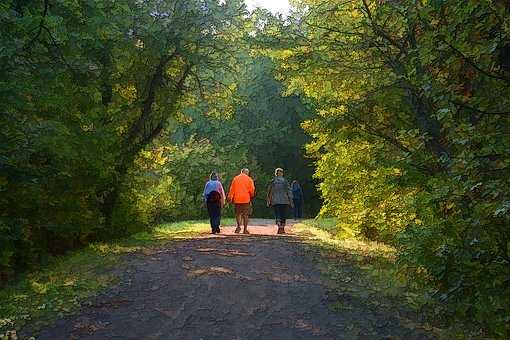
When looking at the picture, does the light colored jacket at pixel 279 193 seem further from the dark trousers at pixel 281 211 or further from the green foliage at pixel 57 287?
the green foliage at pixel 57 287

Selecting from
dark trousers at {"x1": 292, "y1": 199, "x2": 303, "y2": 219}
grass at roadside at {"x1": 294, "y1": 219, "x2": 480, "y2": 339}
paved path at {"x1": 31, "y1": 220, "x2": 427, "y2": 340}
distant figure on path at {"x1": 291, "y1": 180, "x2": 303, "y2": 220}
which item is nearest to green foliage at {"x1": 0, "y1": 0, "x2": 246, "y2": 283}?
paved path at {"x1": 31, "y1": 220, "x2": 427, "y2": 340}

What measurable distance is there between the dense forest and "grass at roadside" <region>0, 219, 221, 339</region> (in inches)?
26.4

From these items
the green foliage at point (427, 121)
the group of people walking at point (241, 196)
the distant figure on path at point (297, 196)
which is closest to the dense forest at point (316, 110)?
the green foliage at point (427, 121)

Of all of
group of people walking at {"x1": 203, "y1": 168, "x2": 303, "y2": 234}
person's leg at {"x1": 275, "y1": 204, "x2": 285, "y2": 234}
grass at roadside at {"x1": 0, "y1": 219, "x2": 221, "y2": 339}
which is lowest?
grass at roadside at {"x1": 0, "y1": 219, "x2": 221, "y2": 339}

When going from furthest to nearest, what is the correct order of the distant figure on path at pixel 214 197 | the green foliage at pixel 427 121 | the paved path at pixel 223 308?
the distant figure on path at pixel 214 197 → the paved path at pixel 223 308 → the green foliage at pixel 427 121

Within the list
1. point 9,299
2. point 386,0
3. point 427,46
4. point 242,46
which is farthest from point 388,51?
point 242,46

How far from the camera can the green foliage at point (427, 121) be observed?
5.16 meters

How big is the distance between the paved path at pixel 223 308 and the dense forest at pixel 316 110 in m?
1.05

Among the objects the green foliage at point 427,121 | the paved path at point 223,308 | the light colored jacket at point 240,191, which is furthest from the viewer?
the light colored jacket at point 240,191

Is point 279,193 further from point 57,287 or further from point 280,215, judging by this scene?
point 57,287

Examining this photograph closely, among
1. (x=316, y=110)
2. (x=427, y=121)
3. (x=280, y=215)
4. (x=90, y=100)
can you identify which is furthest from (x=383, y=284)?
(x=280, y=215)

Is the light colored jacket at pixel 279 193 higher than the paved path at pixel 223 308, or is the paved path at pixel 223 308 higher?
the light colored jacket at pixel 279 193

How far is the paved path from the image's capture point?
6.04m

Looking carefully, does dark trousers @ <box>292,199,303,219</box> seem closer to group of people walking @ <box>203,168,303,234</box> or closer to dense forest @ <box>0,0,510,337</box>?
dense forest @ <box>0,0,510,337</box>
